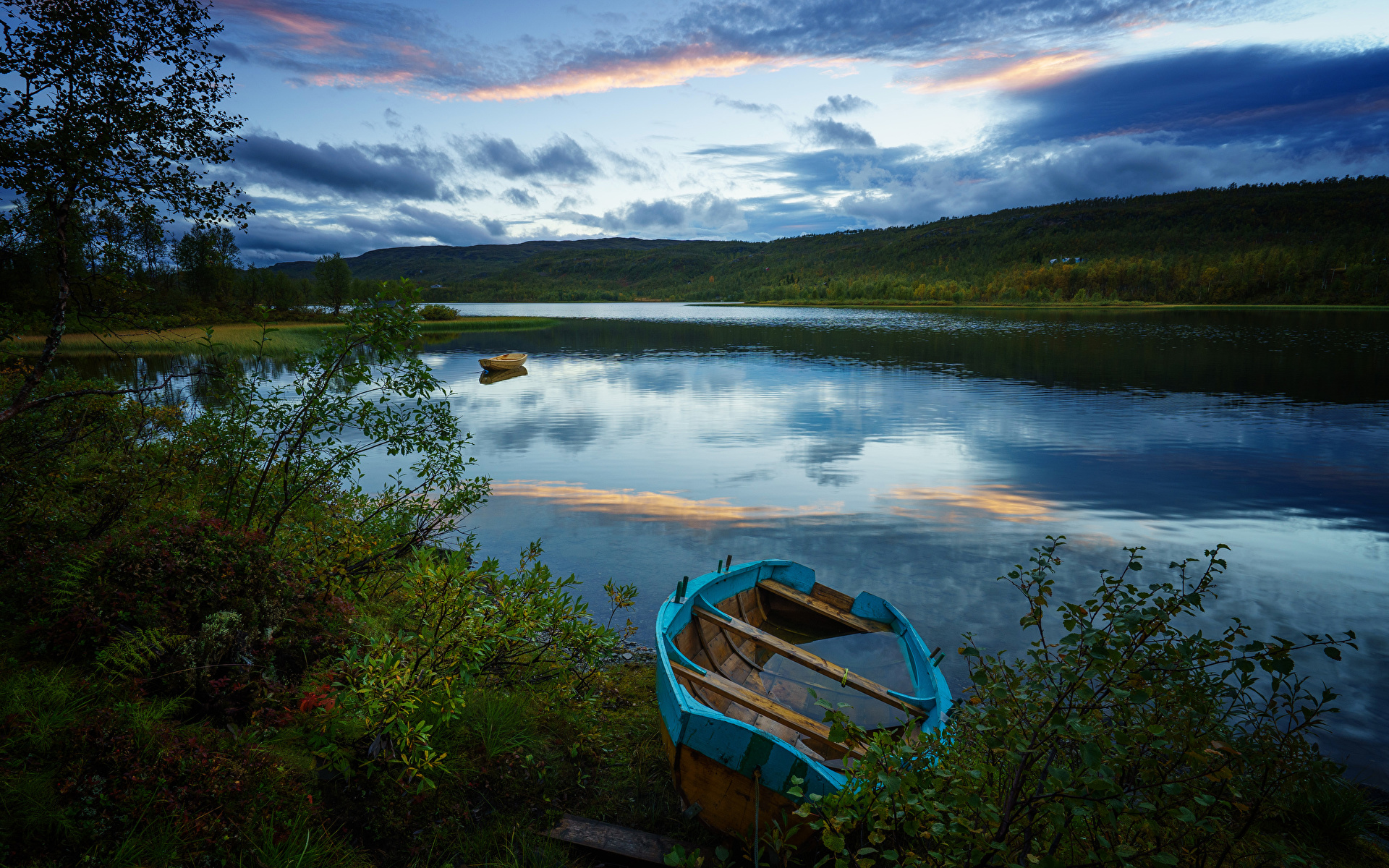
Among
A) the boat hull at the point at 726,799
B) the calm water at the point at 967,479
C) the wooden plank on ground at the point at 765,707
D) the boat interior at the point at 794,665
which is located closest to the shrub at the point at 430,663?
the wooden plank on ground at the point at 765,707

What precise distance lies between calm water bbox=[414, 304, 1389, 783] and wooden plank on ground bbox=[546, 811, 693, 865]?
195 inches

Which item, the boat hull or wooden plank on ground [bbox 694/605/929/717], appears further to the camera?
wooden plank on ground [bbox 694/605/929/717]

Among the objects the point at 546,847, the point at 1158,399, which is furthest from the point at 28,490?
the point at 1158,399

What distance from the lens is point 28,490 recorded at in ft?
23.1

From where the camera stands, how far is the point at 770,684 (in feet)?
29.0

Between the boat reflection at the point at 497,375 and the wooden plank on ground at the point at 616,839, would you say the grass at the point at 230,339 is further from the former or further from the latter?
the wooden plank on ground at the point at 616,839

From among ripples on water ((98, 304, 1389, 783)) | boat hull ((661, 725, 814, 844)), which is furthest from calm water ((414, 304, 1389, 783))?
boat hull ((661, 725, 814, 844))

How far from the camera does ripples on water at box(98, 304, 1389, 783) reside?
1230 cm

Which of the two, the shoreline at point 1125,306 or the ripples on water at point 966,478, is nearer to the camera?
the ripples on water at point 966,478

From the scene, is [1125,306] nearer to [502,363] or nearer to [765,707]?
[502,363]

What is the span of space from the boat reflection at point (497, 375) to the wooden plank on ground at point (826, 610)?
3351cm

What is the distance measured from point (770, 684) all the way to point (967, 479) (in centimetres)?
1395

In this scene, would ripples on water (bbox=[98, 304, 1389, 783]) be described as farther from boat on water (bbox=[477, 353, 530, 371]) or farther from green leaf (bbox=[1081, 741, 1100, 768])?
green leaf (bbox=[1081, 741, 1100, 768])

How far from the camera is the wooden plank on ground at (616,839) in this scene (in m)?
5.55
